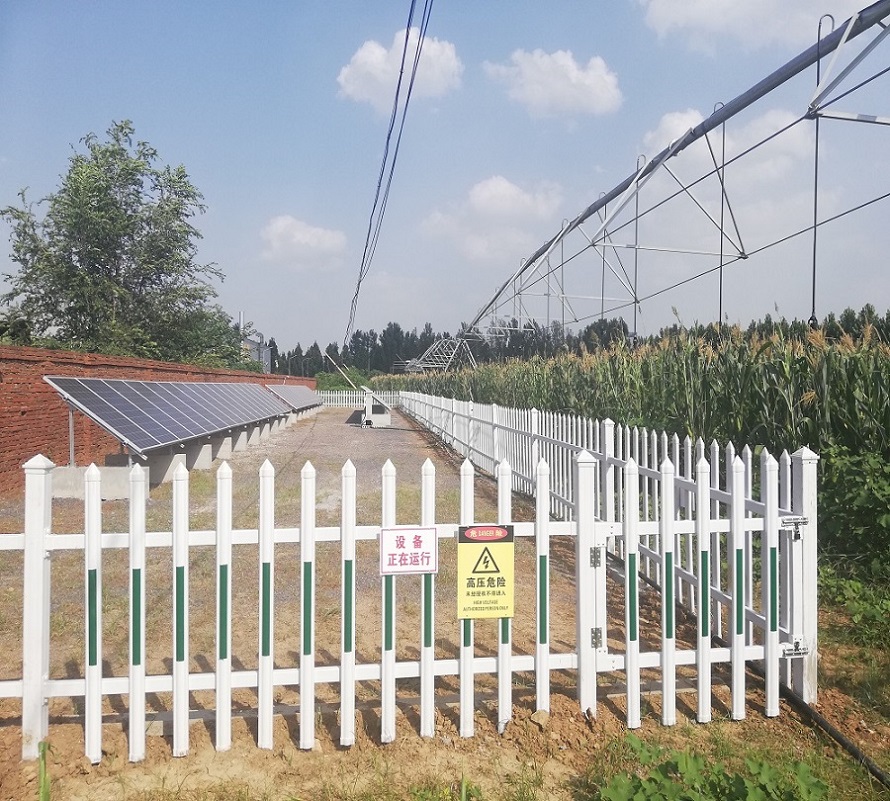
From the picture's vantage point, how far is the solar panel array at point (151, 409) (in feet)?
30.9

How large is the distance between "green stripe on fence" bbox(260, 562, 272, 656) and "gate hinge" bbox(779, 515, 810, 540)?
2.58m

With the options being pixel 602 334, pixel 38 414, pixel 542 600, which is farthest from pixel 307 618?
pixel 602 334

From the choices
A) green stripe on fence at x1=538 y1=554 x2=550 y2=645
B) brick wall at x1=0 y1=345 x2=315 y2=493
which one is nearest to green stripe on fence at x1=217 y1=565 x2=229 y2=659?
green stripe on fence at x1=538 y1=554 x2=550 y2=645

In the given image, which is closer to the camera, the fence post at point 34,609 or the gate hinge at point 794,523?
the fence post at point 34,609

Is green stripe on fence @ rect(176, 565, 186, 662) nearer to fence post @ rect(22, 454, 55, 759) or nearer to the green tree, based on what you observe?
fence post @ rect(22, 454, 55, 759)

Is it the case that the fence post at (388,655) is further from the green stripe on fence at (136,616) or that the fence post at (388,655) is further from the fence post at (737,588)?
the fence post at (737,588)

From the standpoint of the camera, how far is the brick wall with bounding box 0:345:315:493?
33.2ft

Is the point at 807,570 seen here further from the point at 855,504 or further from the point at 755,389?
the point at 755,389

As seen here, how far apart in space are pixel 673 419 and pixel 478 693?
5.11m

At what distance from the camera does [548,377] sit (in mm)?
13320

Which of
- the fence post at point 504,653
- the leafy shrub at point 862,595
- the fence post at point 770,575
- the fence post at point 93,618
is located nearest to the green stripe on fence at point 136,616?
the fence post at point 93,618

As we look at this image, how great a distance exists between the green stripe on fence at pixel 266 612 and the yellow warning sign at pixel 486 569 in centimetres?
88

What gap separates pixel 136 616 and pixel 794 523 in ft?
10.5

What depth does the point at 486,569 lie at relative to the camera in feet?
11.1
